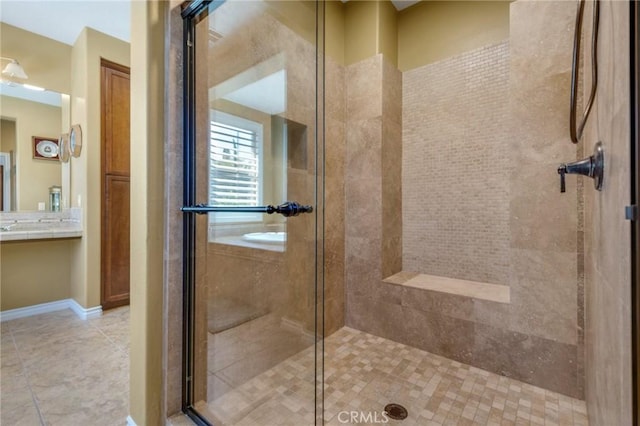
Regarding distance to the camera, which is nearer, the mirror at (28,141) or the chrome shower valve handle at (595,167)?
the chrome shower valve handle at (595,167)

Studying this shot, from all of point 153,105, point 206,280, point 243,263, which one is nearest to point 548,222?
point 243,263

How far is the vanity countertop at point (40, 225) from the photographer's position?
238 centimetres

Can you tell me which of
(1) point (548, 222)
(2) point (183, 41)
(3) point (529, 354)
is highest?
(2) point (183, 41)

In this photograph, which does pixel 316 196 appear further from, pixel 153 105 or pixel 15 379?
pixel 15 379

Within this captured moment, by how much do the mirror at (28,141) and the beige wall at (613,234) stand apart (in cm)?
387

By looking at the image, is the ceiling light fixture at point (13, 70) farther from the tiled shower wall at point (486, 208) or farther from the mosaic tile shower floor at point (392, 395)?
the mosaic tile shower floor at point (392, 395)

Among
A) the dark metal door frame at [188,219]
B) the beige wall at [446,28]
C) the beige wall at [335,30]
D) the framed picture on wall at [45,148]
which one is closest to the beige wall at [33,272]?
the framed picture on wall at [45,148]

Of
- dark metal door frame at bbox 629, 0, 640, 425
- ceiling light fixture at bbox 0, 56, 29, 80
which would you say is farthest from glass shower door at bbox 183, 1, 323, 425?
ceiling light fixture at bbox 0, 56, 29, 80

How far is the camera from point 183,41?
51.5 inches

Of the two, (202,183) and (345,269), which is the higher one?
(202,183)

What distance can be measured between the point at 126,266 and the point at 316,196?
267cm

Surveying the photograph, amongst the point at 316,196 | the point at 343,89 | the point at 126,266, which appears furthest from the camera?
the point at 126,266

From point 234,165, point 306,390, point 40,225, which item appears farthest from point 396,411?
point 40,225

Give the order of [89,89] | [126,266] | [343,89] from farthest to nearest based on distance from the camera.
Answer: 1. [126,266]
2. [89,89]
3. [343,89]
